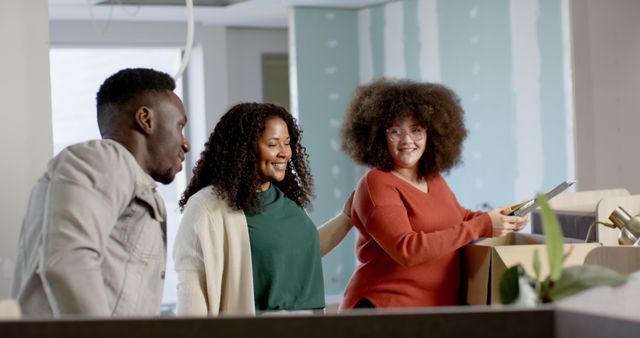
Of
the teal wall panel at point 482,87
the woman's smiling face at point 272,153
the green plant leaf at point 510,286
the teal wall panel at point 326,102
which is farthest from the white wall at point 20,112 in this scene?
the teal wall panel at point 326,102

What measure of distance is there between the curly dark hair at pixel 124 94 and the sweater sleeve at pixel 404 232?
0.86 m

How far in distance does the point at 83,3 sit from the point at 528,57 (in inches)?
116

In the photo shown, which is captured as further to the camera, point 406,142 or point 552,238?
point 406,142

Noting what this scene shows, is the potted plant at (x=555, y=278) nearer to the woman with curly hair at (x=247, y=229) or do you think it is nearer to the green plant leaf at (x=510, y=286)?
the green plant leaf at (x=510, y=286)

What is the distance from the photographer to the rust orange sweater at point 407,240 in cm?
267

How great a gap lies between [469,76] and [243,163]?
3.71m

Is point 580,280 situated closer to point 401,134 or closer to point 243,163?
point 243,163

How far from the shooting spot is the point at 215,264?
8.18ft

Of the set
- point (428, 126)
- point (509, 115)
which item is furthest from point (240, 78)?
point (428, 126)

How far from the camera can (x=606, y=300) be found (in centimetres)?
130

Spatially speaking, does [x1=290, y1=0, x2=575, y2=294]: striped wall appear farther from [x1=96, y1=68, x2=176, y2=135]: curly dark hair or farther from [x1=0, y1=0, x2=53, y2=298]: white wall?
[x1=96, y1=68, x2=176, y2=135]: curly dark hair

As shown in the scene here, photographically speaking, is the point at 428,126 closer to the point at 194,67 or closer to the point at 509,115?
the point at 509,115

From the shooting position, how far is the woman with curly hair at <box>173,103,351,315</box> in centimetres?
249

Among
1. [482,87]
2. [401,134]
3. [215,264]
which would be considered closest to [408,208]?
[401,134]
